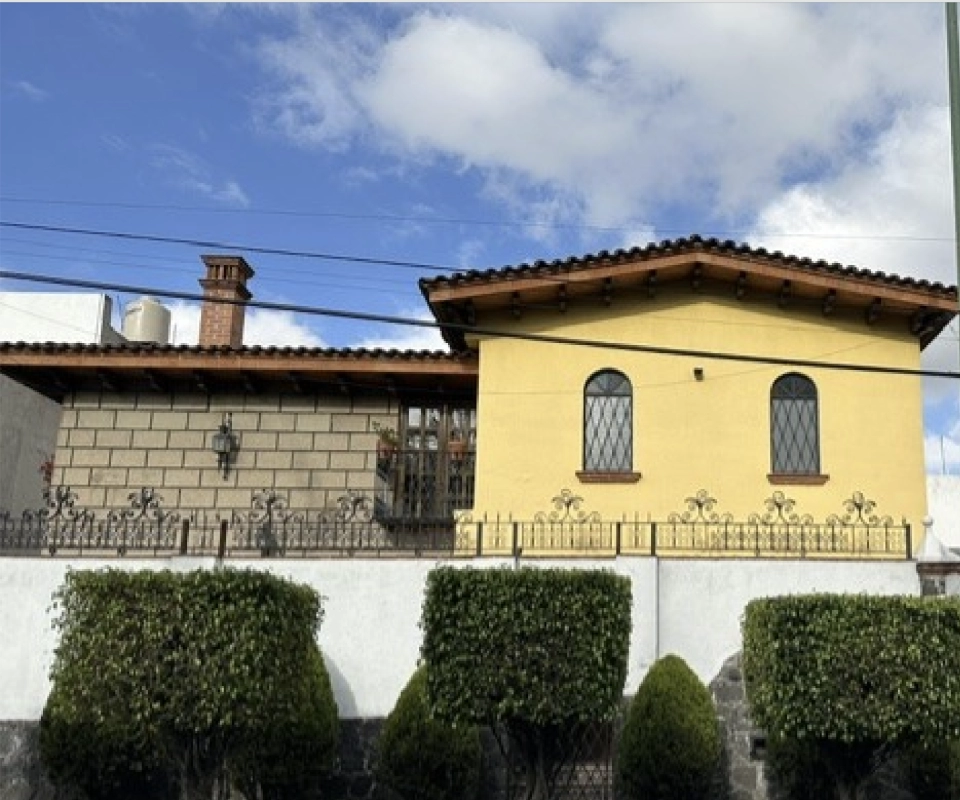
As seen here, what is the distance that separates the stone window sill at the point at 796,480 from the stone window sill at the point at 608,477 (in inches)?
69.6

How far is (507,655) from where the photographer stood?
34.9 feet

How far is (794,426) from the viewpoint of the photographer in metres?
16.0

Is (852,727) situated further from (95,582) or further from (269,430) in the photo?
(269,430)

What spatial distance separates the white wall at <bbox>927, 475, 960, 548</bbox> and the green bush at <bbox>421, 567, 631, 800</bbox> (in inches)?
896

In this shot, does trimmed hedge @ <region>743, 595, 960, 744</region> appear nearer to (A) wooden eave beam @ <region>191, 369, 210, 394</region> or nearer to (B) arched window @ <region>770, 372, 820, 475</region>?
(B) arched window @ <region>770, 372, 820, 475</region>

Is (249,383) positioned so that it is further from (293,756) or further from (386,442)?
(293,756)

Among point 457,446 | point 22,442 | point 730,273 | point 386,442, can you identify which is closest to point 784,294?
point 730,273

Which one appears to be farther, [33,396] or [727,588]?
[33,396]

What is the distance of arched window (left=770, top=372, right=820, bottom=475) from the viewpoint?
15773 mm

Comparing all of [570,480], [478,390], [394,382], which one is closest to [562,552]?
[570,480]

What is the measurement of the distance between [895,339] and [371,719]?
870cm

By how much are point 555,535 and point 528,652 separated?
4753mm

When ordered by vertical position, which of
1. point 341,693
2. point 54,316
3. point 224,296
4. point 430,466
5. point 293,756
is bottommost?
point 293,756

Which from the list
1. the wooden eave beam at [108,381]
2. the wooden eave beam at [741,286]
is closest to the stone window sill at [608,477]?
the wooden eave beam at [741,286]
